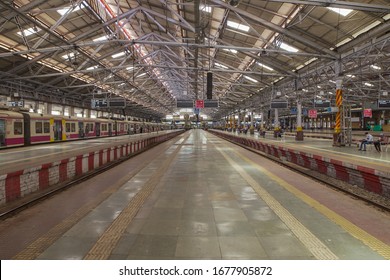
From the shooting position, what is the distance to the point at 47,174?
9.05 metres

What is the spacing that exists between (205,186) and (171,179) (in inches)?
64.8

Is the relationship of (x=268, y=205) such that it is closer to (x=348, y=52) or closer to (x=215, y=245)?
(x=215, y=245)

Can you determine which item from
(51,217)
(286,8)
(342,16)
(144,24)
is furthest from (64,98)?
(51,217)

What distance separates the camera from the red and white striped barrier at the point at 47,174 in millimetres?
7188

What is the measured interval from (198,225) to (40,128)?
76.2 ft

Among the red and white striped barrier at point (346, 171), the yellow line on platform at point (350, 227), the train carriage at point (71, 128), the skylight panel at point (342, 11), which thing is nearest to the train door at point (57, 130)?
the train carriage at point (71, 128)

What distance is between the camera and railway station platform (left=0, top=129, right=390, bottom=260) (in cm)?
404

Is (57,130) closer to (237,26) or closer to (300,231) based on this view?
(237,26)

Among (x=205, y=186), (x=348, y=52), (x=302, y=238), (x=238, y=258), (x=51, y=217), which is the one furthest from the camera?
(x=348, y=52)

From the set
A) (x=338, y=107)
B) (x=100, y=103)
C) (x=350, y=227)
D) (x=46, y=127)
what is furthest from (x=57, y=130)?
(x=350, y=227)

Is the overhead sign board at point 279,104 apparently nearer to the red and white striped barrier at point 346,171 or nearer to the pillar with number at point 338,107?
the pillar with number at point 338,107

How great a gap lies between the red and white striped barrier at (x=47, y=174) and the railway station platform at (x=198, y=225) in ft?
2.75

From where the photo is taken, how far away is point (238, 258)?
12.5ft

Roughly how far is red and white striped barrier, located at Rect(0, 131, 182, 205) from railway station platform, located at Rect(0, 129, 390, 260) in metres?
0.84
